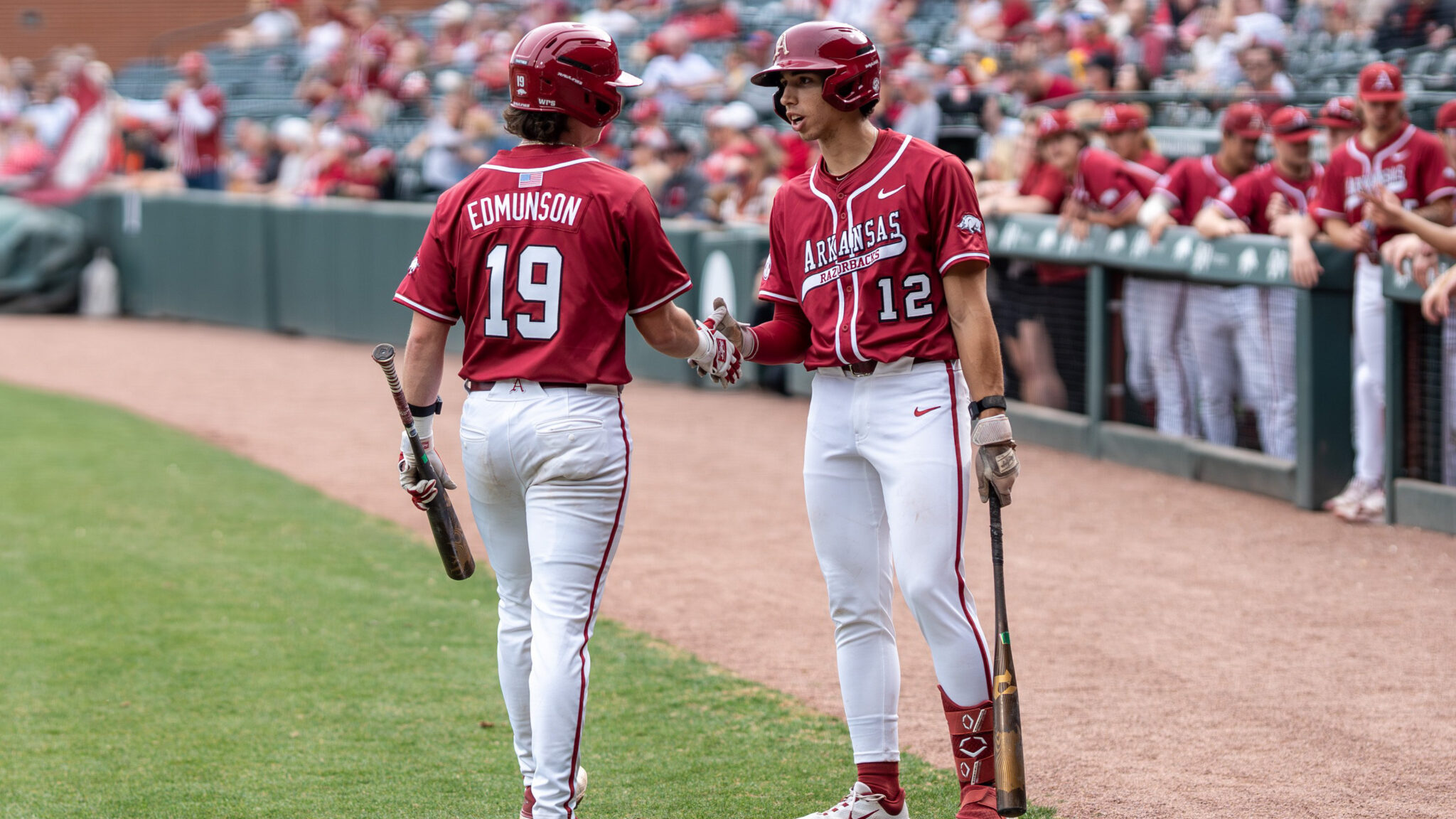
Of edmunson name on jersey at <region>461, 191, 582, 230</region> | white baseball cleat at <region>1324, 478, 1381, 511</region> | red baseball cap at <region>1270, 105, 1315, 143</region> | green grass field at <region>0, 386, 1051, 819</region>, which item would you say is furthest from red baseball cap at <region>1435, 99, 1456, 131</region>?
edmunson name on jersey at <region>461, 191, 582, 230</region>

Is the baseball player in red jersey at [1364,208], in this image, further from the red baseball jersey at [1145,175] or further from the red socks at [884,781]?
the red socks at [884,781]

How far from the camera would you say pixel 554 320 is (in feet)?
11.5

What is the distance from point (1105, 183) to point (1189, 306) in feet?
3.40

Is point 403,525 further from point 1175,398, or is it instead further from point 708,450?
point 1175,398

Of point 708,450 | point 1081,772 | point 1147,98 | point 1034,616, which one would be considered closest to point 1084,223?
point 1147,98

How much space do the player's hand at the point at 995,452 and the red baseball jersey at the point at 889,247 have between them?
205 mm

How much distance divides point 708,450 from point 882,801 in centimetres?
636

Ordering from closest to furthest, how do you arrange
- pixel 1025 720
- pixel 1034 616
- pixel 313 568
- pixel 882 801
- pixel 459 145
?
1. pixel 882 801
2. pixel 1025 720
3. pixel 1034 616
4. pixel 313 568
5. pixel 459 145

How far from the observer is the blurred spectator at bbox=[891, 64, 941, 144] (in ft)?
41.3

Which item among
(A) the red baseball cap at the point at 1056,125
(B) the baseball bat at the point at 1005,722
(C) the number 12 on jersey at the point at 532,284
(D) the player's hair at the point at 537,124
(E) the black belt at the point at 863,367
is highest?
(D) the player's hair at the point at 537,124

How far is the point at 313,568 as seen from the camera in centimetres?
699

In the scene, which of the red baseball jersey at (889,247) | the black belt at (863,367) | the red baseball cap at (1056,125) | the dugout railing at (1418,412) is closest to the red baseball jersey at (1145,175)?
the red baseball cap at (1056,125)

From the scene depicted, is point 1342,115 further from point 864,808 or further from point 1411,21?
point 864,808

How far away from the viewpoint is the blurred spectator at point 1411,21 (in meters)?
11.8
